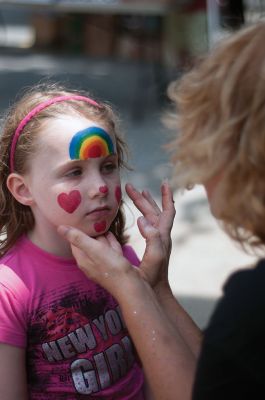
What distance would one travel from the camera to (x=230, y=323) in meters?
1.11

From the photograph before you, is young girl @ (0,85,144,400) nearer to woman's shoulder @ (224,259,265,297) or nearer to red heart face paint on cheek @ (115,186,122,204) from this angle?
red heart face paint on cheek @ (115,186,122,204)

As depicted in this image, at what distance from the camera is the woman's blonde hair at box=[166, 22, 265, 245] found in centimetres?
112

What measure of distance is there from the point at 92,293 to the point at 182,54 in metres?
6.13

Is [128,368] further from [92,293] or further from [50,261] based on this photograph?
[50,261]

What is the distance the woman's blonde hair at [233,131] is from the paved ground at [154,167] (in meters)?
0.49

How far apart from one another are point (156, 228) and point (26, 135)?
40 cm

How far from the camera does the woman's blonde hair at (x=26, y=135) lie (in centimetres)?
160

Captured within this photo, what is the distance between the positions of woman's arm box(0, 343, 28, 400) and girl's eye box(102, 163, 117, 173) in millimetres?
479

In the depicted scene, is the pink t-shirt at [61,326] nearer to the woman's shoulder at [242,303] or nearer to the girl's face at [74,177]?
the girl's face at [74,177]

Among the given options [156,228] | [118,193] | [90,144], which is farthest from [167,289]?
[90,144]

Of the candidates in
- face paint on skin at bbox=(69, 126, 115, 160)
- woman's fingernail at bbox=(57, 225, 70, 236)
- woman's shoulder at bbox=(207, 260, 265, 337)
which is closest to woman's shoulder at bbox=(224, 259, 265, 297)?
woman's shoulder at bbox=(207, 260, 265, 337)

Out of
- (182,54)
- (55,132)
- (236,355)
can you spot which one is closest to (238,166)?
(236,355)

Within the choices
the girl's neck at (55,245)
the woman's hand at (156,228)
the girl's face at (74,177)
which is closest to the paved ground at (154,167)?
the woman's hand at (156,228)

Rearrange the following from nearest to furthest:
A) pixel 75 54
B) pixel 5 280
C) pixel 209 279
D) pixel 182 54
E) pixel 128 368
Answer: pixel 5 280
pixel 128 368
pixel 209 279
pixel 182 54
pixel 75 54
